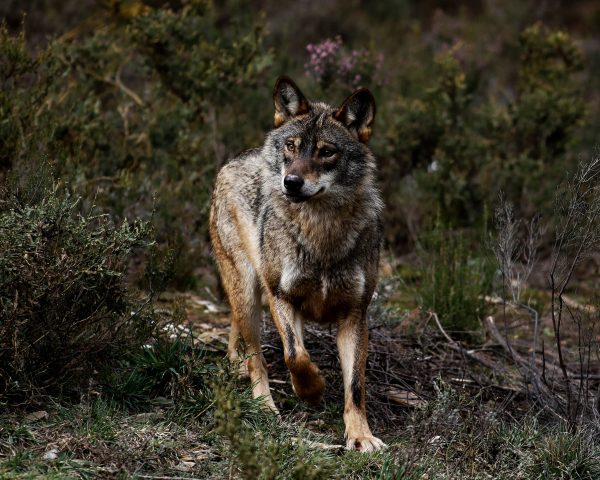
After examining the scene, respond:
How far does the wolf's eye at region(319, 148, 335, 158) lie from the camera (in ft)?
17.2

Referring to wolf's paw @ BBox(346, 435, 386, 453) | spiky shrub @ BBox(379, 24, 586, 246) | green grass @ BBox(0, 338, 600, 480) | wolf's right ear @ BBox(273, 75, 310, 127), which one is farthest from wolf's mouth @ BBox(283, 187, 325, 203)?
spiky shrub @ BBox(379, 24, 586, 246)

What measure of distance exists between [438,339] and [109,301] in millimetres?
3015

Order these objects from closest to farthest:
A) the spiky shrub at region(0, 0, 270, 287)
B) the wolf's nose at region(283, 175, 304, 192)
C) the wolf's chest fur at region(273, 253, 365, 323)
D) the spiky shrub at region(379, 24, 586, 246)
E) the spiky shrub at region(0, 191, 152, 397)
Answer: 1. the spiky shrub at region(0, 191, 152, 397)
2. the wolf's nose at region(283, 175, 304, 192)
3. the wolf's chest fur at region(273, 253, 365, 323)
4. the spiky shrub at region(0, 0, 270, 287)
5. the spiky shrub at region(379, 24, 586, 246)

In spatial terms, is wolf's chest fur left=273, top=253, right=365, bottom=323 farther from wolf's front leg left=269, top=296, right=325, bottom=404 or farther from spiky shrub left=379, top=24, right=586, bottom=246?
spiky shrub left=379, top=24, right=586, bottom=246

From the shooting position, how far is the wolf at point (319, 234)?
517 cm

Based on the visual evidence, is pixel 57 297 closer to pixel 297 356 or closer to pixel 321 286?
pixel 297 356

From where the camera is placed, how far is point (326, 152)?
525cm

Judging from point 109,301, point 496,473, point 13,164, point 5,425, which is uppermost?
point 13,164

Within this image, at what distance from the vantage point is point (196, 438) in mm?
4625

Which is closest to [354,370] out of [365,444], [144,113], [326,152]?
[365,444]

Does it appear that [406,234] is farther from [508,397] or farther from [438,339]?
[508,397]

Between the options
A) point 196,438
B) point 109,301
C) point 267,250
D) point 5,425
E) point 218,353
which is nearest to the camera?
point 5,425

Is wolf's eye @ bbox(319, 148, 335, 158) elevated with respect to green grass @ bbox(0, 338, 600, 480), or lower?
elevated

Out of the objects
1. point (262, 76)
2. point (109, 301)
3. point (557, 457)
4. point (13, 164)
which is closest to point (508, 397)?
point (557, 457)
